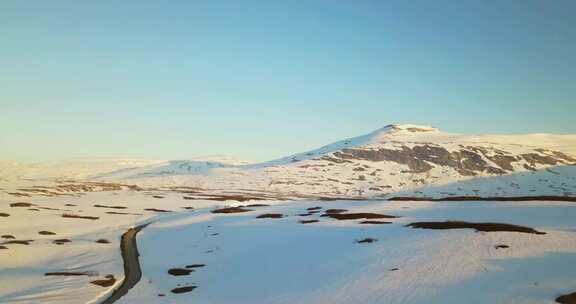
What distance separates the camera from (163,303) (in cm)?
2947

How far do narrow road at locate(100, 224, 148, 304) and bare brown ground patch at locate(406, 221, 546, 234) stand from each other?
2856 cm

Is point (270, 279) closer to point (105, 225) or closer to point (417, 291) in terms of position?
point (417, 291)

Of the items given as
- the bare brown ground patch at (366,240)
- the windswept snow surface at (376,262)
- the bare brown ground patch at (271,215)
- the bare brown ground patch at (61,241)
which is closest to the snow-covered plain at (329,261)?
the windswept snow surface at (376,262)

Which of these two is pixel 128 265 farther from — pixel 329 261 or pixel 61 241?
pixel 329 261

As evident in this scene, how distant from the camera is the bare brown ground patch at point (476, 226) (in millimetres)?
38191

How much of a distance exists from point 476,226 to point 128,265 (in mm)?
35472

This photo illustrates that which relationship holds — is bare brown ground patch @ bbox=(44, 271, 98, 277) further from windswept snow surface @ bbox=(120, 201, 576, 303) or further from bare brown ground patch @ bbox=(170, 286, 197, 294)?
bare brown ground patch @ bbox=(170, 286, 197, 294)

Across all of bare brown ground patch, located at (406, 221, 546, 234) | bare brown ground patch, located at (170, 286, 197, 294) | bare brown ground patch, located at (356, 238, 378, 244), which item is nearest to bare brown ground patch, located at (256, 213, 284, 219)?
bare brown ground patch, located at (406, 221, 546, 234)

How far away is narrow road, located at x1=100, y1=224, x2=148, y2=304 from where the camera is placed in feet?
110

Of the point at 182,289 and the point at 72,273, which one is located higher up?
the point at 182,289

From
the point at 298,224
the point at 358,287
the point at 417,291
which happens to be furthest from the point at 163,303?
the point at 298,224

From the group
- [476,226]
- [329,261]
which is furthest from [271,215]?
[329,261]

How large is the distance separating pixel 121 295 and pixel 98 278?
6946 millimetres

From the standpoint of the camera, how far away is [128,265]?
4384 centimetres
